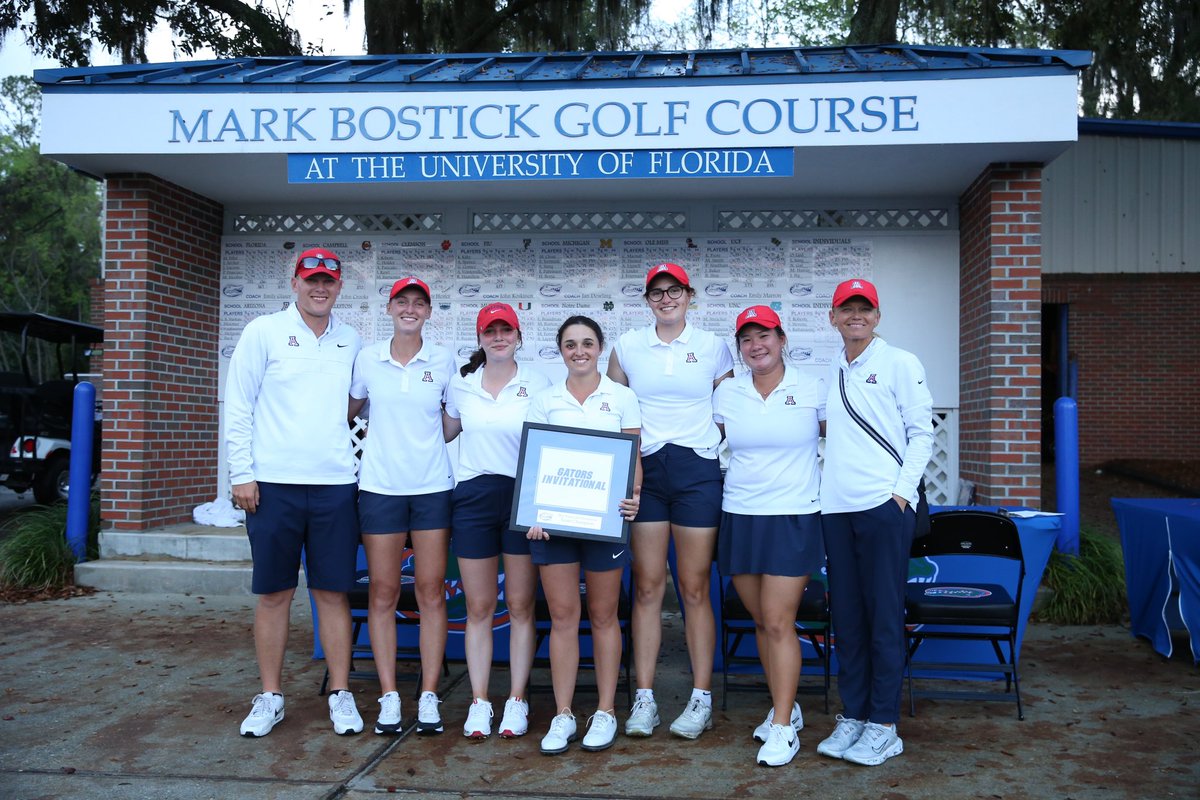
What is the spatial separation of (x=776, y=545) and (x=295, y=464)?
2033 mm

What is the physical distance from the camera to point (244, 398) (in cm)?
419

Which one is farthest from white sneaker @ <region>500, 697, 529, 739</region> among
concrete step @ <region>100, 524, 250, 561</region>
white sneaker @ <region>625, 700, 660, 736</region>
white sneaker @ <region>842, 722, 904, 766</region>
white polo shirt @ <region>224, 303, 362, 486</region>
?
concrete step @ <region>100, 524, 250, 561</region>

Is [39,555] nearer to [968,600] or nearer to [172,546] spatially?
[172,546]

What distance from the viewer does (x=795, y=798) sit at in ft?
11.7

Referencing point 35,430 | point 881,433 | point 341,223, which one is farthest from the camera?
point 35,430

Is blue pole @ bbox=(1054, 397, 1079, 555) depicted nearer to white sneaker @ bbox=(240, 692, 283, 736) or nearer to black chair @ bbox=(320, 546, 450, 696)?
black chair @ bbox=(320, 546, 450, 696)

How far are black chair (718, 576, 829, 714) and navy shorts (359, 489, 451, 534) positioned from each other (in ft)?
4.71

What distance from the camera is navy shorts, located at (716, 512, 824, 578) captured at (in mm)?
3957

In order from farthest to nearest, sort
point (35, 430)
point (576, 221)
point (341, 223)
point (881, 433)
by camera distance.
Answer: point (35, 430) → point (341, 223) → point (576, 221) → point (881, 433)

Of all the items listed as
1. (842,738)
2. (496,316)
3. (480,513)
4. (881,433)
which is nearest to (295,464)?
(480,513)

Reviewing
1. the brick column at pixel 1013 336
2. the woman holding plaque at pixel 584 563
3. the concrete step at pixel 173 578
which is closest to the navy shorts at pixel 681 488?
the woman holding plaque at pixel 584 563

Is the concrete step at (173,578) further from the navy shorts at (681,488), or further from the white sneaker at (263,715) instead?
the navy shorts at (681,488)

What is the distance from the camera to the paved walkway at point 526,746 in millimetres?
3650

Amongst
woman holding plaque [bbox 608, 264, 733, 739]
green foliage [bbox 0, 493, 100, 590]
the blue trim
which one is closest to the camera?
woman holding plaque [bbox 608, 264, 733, 739]
